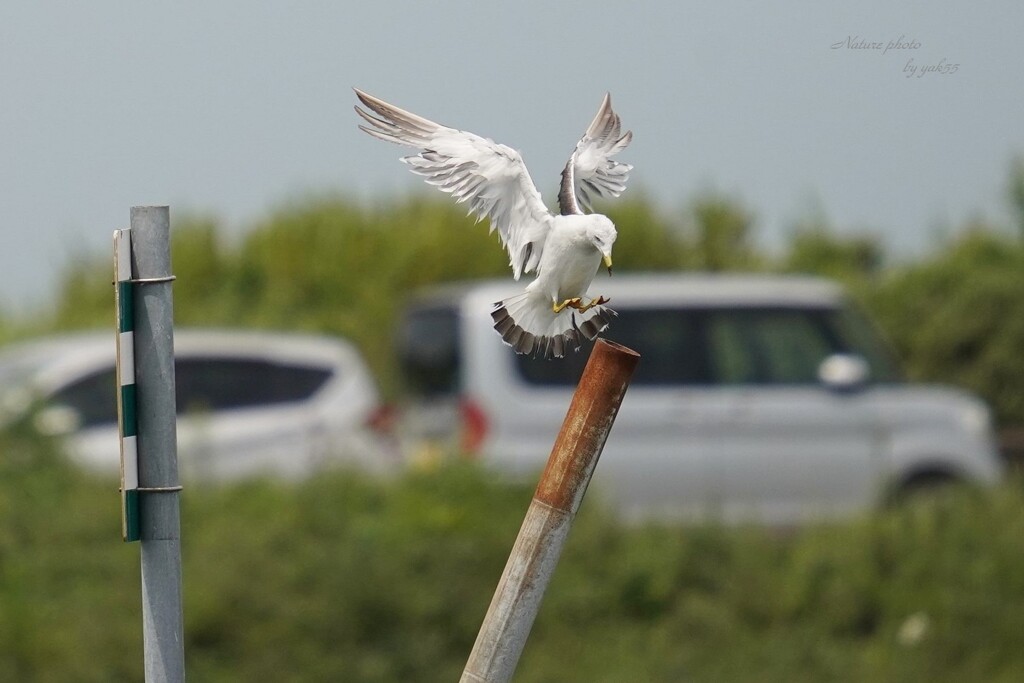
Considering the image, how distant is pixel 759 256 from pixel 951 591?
6256 millimetres

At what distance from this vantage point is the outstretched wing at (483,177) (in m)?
1.29

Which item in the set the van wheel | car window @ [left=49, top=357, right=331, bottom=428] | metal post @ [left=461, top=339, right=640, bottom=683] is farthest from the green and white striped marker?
car window @ [left=49, top=357, right=331, bottom=428]

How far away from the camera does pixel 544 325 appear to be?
1298 mm

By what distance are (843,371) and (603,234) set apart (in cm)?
769

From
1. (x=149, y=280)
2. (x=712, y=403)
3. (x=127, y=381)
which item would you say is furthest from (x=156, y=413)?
(x=712, y=403)

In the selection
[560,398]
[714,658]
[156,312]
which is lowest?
[714,658]

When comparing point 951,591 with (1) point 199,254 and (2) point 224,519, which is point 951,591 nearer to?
(2) point 224,519

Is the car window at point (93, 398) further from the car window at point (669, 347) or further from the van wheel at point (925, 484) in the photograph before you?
the van wheel at point (925, 484)

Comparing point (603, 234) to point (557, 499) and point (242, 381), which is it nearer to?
point (557, 499)

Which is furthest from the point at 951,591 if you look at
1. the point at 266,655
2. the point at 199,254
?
the point at 199,254

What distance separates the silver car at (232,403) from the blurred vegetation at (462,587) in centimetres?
39

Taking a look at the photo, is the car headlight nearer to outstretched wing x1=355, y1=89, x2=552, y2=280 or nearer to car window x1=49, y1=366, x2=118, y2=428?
car window x1=49, y1=366, x2=118, y2=428

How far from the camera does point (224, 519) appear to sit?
27.3 ft

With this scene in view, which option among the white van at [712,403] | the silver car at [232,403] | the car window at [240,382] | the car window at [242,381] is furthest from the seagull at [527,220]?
the car window at [242,381]
